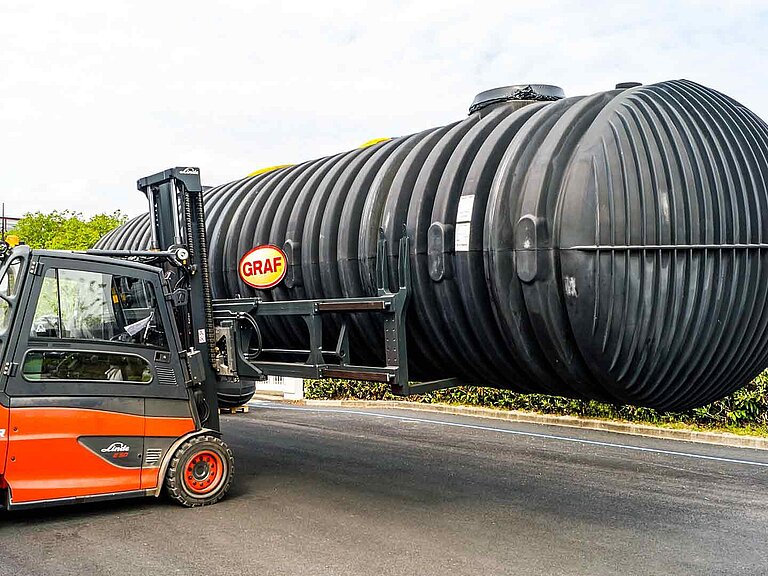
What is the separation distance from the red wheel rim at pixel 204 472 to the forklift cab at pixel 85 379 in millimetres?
224

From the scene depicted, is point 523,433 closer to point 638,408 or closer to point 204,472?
point 638,408

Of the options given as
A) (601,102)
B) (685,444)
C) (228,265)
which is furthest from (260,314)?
(685,444)

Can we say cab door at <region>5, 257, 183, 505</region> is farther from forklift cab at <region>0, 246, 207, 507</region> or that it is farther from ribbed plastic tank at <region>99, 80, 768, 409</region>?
ribbed plastic tank at <region>99, 80, 768, 409</region>

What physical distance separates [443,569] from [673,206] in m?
2.78

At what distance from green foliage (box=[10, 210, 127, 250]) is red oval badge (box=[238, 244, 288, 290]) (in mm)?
22810

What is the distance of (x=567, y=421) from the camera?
42.0 ft

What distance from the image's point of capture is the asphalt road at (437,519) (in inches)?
222

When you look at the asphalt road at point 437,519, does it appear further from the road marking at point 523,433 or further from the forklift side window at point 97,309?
the forklift side window at point 97,309

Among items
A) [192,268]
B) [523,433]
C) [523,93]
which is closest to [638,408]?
[523,433]

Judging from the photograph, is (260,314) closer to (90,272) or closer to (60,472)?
(90,272)

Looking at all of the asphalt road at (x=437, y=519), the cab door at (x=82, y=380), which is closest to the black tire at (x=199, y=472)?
the asphalt road at (x=437, y=519)

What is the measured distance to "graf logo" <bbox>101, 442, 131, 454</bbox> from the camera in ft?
21.2

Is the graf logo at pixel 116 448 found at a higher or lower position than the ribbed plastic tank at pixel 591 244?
lower

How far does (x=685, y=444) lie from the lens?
36.0 feet
